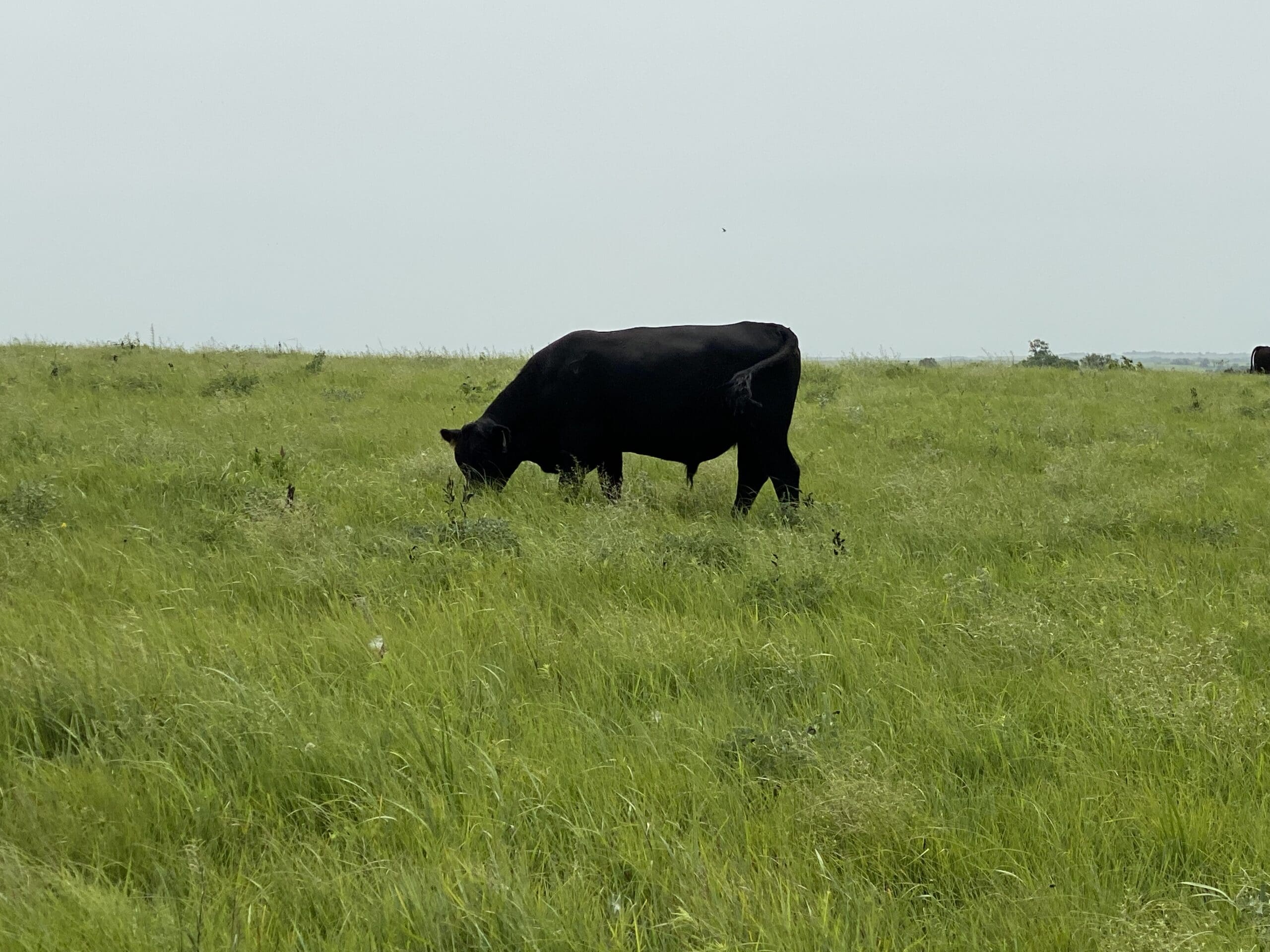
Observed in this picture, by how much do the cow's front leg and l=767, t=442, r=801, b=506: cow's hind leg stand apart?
4.37ft

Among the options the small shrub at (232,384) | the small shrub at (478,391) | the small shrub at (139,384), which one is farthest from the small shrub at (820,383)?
the small shrub at (139,384)

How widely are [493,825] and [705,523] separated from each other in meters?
4.39

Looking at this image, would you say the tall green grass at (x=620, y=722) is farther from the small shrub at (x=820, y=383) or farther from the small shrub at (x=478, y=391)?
the small shrub at (x=820, y=383)

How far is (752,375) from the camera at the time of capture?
7.19 m

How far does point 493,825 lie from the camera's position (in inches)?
101

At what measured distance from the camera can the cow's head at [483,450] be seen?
313 inches

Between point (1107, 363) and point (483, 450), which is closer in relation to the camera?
point (483, 450)

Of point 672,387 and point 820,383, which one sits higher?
point 820,383

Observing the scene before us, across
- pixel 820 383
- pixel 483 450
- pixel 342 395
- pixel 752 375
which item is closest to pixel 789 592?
pixel 752 375

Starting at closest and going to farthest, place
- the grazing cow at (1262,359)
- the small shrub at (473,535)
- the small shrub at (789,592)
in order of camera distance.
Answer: the small shrub at (789,592)
the small shrub at (473,535)
the grazing cow at (1262,359)

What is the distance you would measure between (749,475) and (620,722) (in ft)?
14.5

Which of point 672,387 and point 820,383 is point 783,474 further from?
point 820,383

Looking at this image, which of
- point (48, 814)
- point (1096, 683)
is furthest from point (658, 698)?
point (48, 814)

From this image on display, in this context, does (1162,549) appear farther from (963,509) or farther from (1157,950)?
(1157,950)
